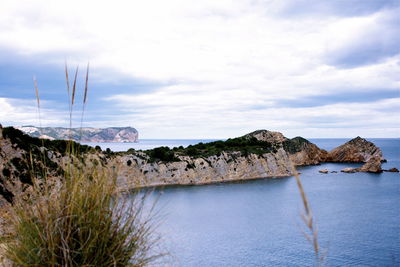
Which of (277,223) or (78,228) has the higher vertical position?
(78,228)

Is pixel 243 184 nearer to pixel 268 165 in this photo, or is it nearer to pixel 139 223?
pixel 268 165

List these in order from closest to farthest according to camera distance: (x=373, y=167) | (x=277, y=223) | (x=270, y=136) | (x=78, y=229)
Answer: (x=78, y=229) → (x=277, y=223) → (x=373, y=167) → (x=270, y=136)

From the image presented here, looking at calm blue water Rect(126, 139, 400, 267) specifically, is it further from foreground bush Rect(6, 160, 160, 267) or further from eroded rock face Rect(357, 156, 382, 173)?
eroded rock face Rect(357, 156, 382, 173)

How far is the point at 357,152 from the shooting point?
91.3 meters

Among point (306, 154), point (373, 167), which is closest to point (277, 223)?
point (373, 167)

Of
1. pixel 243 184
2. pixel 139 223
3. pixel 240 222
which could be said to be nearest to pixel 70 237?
pixel 139 223

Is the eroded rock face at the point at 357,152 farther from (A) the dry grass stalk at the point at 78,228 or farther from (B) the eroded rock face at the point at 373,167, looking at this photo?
(A) the dry grass stalk at the point at 78,228

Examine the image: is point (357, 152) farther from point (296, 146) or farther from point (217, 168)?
point (217, 168)

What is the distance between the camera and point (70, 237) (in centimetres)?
416

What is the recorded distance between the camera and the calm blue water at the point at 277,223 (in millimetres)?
23812

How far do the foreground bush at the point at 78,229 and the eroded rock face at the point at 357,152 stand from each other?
94142 mm

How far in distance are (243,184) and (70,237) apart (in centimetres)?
5233

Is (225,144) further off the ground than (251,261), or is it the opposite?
(225,144)

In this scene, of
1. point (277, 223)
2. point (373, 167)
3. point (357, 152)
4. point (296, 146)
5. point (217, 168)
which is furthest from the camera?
point (357, 152)
